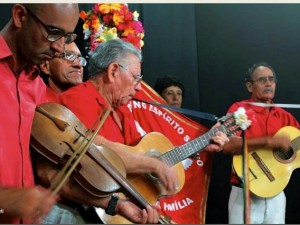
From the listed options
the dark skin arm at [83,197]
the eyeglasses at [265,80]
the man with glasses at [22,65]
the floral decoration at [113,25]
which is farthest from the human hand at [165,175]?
the eyeglasses at [265,80]

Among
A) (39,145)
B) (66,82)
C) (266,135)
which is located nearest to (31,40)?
(39,145)

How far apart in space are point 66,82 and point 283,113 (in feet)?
5.62

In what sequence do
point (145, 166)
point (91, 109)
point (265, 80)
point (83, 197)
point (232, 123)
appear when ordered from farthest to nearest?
point (265, 80)
point (232, 123)
point (145, 166)
point (91, 109)
point (83, 197)

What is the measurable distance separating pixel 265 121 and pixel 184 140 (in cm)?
76

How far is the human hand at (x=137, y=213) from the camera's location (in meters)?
1.82

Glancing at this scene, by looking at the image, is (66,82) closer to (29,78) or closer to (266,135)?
(29,78)

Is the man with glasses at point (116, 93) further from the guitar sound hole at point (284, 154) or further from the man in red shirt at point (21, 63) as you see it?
the guitar sound hole at point (284, 154)

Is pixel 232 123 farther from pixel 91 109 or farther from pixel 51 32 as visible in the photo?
pixel 51 32

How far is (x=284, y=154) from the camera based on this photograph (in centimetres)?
358

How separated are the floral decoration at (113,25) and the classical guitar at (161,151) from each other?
765 millimetres

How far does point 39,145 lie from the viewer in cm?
165

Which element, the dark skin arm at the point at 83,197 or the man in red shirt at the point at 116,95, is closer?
the dark skin arm at the point at 83,197

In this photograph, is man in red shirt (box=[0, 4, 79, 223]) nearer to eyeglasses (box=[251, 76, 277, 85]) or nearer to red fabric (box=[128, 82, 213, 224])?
red fabric (box=[128, 82, 213, 224])

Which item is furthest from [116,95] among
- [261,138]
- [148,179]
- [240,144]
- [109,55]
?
[261,138]
